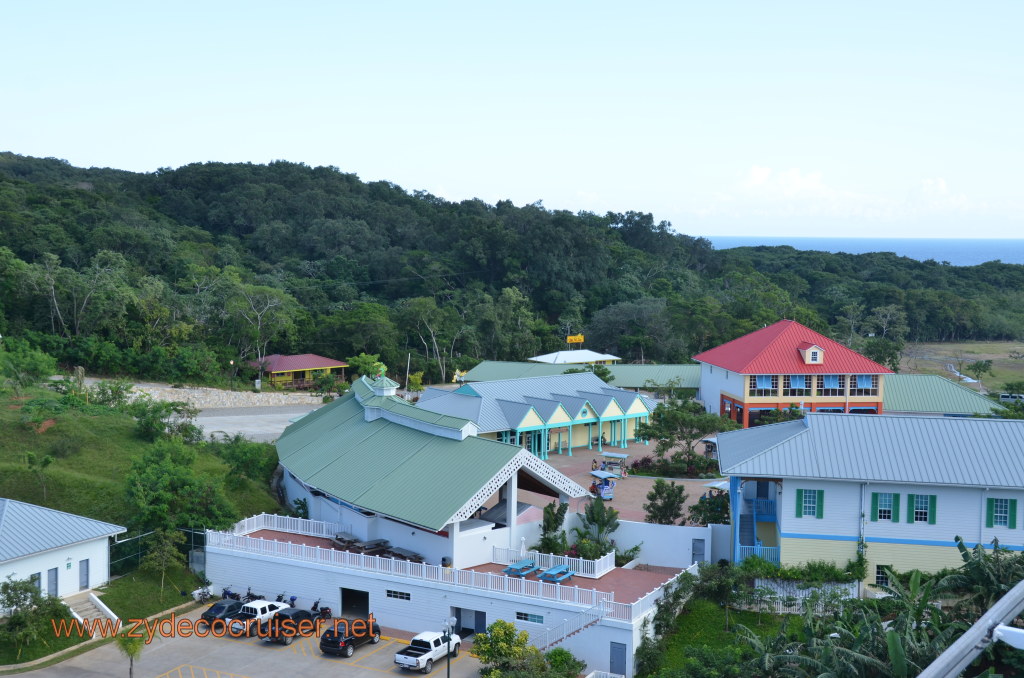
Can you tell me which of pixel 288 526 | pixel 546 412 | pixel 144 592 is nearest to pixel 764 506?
pixel 288 526

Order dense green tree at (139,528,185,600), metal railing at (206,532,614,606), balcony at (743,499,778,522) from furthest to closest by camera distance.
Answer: balcony at (743,499,778,522), dense green tree at (139,528,185,600), metal railing at (206,532,614,606)

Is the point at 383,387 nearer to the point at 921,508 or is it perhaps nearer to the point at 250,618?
the point at 250,618

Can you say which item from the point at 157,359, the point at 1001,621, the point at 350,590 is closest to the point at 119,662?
the point at 350,590

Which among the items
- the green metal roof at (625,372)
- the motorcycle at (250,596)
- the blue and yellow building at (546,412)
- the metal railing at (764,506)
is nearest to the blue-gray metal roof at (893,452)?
the metal railing at (764,506)

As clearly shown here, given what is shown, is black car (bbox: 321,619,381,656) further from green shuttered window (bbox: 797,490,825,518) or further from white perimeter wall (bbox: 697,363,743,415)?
white perimeter wall (bbox: 697,363,743,415)

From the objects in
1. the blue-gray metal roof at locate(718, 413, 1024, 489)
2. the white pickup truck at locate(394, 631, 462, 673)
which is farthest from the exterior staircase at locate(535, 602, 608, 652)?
the blue-gray metal roof at locate(718, 413, 1024, 489)

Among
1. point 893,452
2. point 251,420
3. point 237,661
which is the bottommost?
point 237,661

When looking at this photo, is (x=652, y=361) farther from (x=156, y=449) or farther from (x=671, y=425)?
(x=156, y=449)
